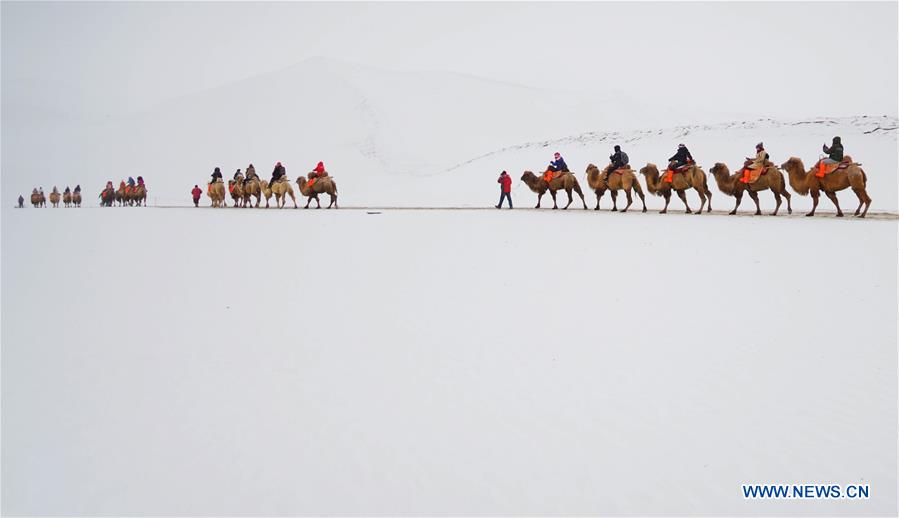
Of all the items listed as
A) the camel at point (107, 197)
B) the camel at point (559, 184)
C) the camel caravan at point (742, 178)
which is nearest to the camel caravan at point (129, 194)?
the camel at point (107, 197)

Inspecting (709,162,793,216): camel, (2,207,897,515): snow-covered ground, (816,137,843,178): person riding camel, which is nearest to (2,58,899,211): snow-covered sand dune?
(709,162,793,216): camel

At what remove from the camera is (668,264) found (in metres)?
11.1

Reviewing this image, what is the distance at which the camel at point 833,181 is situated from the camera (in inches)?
654

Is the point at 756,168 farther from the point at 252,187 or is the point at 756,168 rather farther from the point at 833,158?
the point at 252,187

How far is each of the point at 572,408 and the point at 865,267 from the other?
7.53m

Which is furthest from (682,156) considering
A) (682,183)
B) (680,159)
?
(682,183)

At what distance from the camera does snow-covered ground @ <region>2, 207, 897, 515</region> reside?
14.6 ft

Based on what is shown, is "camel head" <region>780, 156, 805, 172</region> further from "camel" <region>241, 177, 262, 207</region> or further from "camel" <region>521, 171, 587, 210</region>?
"camel" <region>241, 177, 262, 207</region>

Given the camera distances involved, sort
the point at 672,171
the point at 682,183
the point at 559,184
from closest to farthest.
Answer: the point at 682,183
the point at 672,171
the point at 559,184

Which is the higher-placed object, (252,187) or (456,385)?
(252,187)

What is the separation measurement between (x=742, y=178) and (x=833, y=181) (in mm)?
2521

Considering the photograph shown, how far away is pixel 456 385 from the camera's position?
608 cm

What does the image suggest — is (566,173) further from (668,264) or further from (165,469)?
(165,469)

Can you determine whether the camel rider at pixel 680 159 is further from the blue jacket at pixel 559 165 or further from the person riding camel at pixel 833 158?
the blue jacket at pixel 559 165
